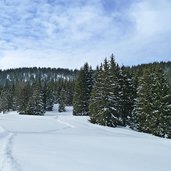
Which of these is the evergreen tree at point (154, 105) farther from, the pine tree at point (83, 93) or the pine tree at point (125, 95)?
the pine tree at point (83, 93)

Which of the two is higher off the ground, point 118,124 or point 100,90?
point 100,90

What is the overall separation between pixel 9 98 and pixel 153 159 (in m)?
115

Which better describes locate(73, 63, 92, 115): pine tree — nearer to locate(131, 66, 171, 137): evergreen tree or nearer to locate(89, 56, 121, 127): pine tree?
locate(89, 56, 121, 127): pine tree

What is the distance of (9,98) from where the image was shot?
12419cm

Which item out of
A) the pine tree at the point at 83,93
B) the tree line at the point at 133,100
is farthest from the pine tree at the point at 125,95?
the pine tree at the point at 83,93

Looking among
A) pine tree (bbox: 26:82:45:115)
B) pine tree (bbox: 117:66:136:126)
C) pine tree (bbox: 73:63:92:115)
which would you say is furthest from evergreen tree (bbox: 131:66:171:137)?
pine tree (bbox: 26:82:45:115)

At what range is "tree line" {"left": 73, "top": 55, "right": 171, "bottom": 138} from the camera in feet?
132

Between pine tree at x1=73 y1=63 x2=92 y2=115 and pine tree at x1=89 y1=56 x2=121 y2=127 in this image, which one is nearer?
pine tree at x1=89 y1=56 x2=121 y2=127

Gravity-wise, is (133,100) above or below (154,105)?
above

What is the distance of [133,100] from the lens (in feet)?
166

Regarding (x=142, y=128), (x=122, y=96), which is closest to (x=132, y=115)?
(x=122, y=96)

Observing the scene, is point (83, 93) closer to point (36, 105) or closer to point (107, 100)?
point (36, 105)

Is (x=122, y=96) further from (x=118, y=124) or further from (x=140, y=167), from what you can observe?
(x=140, y=167)

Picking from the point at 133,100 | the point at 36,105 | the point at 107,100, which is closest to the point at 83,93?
the point at 36,105
